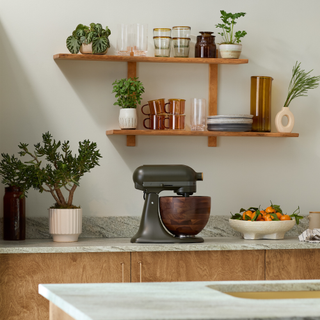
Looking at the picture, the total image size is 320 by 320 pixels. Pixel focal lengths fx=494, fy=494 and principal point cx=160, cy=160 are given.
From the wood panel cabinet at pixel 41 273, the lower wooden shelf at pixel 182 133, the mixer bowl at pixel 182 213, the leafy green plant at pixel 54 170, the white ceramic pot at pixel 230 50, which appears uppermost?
the white ceramic pot at pixel 230 50

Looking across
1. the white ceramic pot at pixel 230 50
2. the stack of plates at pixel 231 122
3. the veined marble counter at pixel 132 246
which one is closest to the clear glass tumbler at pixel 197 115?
the stack of plates at pixel 231 122

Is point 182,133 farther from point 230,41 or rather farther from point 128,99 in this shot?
point 230,41

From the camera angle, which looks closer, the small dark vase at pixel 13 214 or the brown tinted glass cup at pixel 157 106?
the small dark vase at pixel 13 214

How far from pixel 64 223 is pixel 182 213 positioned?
0.60 metres

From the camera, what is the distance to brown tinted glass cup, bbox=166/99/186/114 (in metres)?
2.75

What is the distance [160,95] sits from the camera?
2928 mm

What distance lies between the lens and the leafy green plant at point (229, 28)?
2.76 metres

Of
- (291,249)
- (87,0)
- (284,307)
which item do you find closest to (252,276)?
(291,249)

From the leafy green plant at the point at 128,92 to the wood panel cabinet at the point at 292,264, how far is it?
3.52 ft

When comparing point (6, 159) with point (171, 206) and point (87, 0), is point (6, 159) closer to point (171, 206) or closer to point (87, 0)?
point (171, 206)

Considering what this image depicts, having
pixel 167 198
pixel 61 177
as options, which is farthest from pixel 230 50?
pixel 61 177

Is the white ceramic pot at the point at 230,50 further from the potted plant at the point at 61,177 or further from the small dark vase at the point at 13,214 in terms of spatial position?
the small dark vase at the point at 13,214

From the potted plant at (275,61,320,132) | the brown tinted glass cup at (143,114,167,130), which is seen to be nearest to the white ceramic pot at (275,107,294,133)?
the potted plant at (275,61,320,132)

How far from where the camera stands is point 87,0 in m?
2.86
